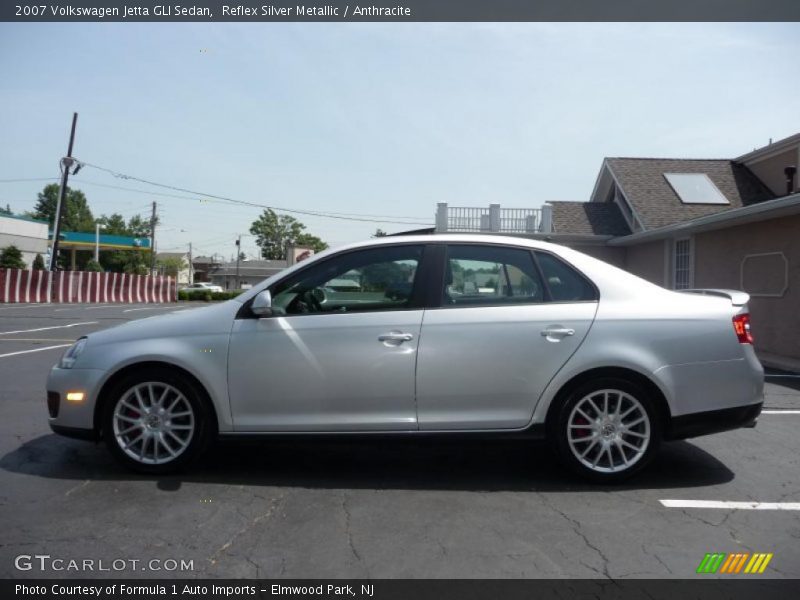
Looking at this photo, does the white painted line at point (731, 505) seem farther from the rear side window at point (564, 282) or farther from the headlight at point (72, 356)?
the headlight at point (72, 356)

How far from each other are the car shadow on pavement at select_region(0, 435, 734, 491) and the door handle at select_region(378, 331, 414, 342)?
2.19 feet

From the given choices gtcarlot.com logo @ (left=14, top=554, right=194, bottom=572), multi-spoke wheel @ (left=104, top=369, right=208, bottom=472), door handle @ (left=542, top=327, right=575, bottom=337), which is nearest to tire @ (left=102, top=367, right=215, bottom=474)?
multi-spoke wheel @ (left=104, top=369, right=208, bottom=472)

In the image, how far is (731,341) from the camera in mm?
4242

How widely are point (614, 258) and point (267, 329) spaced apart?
55.1 feet

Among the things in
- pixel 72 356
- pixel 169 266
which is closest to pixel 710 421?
pixel 72 356

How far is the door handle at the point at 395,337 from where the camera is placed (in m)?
4.20

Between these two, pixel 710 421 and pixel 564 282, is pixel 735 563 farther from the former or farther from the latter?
pixel 564 282

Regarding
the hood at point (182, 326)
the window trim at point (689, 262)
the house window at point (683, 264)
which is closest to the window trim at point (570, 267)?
the hood at point (182, 326)

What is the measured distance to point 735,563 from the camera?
10.5ft

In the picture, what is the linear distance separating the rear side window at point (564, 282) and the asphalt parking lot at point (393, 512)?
1.04 m

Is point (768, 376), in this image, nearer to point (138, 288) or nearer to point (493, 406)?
point (493, 406)

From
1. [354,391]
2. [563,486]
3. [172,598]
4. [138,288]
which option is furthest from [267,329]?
[138,288]

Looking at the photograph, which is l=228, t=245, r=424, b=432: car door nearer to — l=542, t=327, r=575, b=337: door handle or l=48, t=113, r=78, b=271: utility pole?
l=542, t=327, r=575, b=337: door handle

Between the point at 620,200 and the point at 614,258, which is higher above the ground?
the point at 620,200
